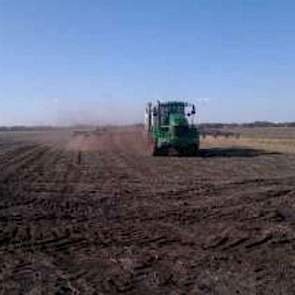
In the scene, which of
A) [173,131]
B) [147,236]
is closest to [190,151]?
[173,131]

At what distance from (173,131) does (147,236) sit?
77.8ft

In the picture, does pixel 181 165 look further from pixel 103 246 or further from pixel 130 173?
pixel 103 246

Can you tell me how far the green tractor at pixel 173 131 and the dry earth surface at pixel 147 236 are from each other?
13.5 meters

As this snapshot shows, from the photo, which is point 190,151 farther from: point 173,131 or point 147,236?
point 147,236

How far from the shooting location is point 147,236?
1090 centimetres

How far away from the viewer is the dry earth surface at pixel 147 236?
790cm

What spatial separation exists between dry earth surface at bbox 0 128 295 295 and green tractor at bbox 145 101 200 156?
530 inches

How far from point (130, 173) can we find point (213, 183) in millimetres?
4891

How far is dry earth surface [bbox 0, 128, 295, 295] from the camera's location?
790cm

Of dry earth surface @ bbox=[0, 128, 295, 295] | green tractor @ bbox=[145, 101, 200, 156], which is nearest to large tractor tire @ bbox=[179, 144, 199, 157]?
green tractor @ bbox=[145, 101, 200, 156]

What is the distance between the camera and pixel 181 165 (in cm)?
2906

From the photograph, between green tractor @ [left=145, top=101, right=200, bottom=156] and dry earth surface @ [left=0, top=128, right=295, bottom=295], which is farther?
green tractor @ [left=145, top=101, right=200, bottom=156]

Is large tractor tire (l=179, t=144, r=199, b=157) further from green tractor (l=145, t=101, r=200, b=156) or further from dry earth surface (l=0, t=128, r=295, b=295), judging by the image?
dry earth surface (l=0, t=128, r=295, b=295)

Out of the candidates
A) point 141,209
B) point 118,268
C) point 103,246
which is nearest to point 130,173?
point 141,209
